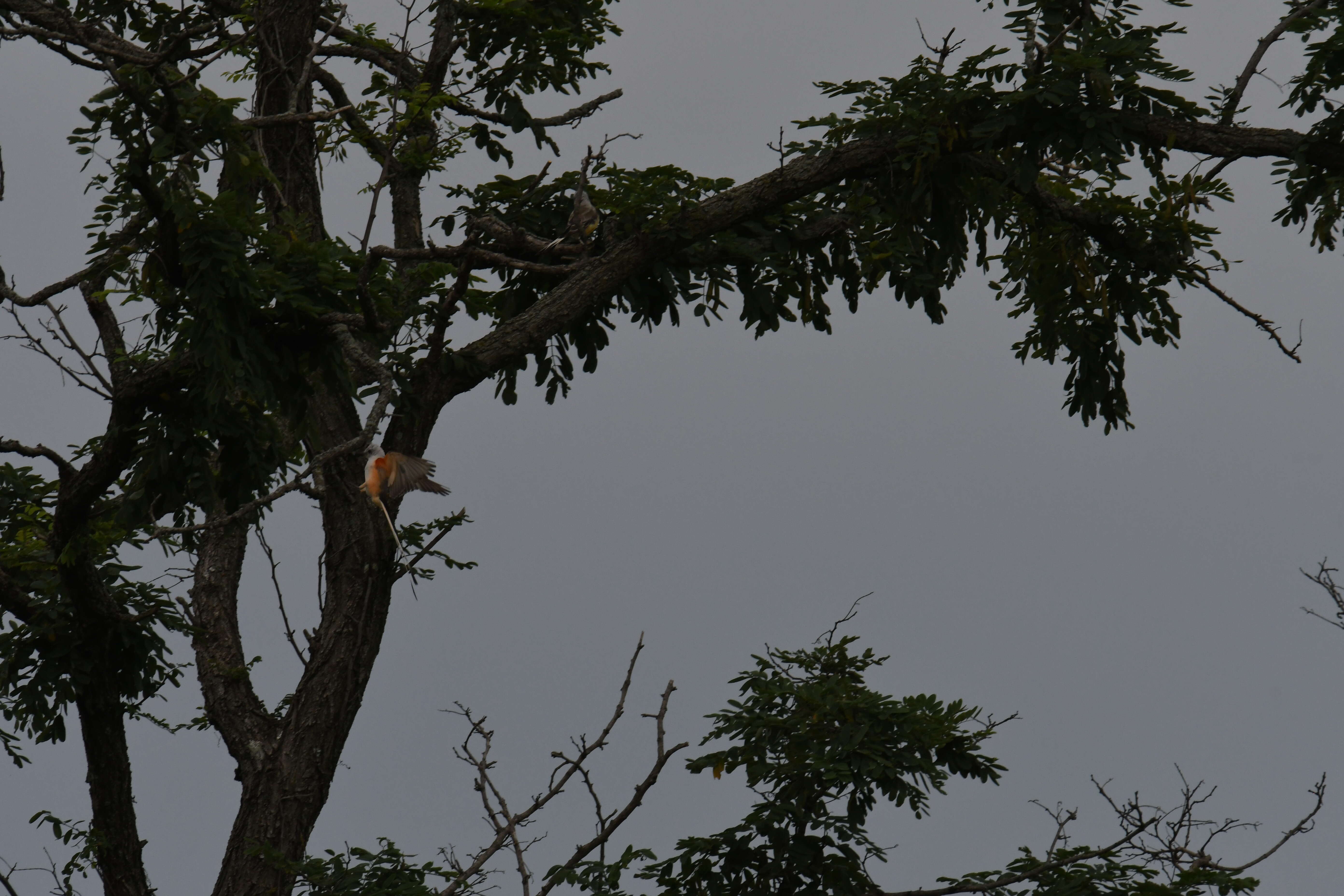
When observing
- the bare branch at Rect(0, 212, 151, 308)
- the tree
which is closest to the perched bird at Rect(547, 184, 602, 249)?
the tree

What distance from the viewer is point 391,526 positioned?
552cm

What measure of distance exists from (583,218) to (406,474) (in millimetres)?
2449

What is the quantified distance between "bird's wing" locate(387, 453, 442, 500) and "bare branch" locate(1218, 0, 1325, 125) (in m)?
5.11

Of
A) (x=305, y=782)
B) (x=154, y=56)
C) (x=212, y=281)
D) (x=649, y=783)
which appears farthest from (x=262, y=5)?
(x=649, y=783)

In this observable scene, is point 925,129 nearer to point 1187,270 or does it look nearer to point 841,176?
point 841,176

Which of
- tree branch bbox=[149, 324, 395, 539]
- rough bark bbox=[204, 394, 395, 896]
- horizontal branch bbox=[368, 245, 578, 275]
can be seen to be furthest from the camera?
rough bark bbox=[204, 394, 395, 896]

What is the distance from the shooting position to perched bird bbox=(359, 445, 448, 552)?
5.87 meters

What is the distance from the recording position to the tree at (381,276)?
655 centimetres

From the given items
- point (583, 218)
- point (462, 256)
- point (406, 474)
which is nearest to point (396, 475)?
point (406, 474)

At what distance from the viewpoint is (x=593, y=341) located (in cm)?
829

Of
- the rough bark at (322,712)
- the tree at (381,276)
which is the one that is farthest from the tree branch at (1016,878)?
the rough bark at (322,712)

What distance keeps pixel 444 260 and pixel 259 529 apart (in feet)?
9.89

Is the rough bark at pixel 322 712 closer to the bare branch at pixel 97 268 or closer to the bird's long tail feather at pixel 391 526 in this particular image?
Result: the bird's long tail feather at pixel 391 526

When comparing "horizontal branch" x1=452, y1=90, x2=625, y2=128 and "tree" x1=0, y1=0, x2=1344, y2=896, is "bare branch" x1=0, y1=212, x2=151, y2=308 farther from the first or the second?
"horizontal branch" x1=452, y1=90, x2=625, y2=128
